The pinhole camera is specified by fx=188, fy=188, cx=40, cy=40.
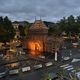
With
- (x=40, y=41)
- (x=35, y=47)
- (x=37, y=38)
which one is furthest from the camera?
(x=35, y=47)

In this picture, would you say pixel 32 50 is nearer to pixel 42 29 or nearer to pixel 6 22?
pixel 42 29

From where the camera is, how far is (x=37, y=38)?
68.2 metres

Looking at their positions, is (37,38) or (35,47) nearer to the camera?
(37,38)

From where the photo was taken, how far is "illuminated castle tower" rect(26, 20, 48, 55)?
66.6 m

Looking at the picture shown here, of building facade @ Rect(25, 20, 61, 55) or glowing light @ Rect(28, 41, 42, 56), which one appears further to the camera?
Result: glowing light @ Rect(28, 41, 42, 56)

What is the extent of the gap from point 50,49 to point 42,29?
27.7 feet

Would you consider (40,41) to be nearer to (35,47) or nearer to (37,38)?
(37,38)

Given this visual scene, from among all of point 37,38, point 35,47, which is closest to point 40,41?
point 37,38

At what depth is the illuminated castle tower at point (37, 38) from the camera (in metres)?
66.6

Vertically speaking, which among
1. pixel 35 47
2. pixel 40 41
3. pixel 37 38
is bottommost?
pixel 35 47

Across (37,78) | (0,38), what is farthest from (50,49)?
(37,78)

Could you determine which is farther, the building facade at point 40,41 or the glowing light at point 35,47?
the glowing light at point 35,47

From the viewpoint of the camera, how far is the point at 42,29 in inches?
2677

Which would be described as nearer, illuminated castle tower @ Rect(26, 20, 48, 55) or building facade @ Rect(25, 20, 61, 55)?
building facade @ Rect(25, 20, 61, 55)
